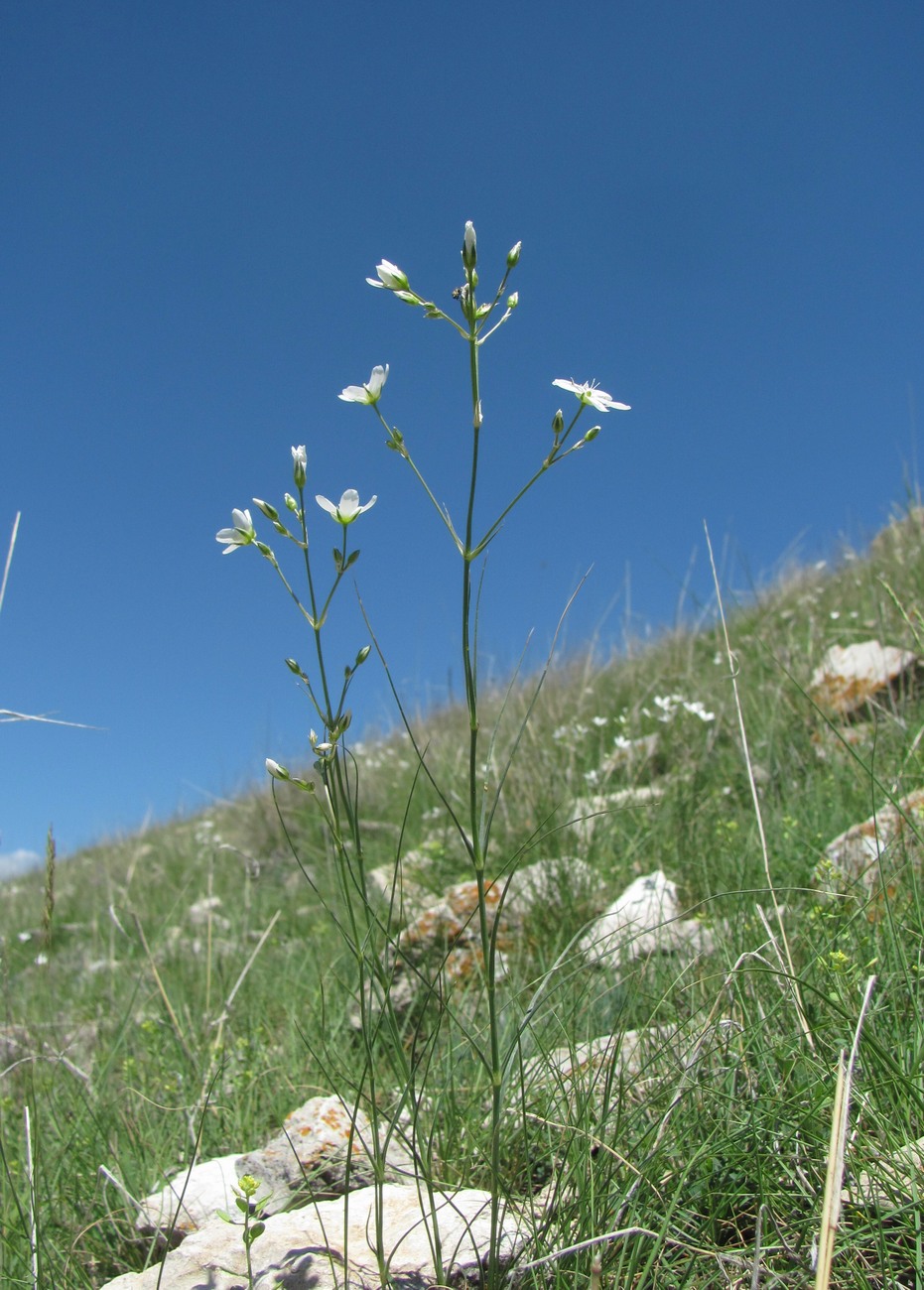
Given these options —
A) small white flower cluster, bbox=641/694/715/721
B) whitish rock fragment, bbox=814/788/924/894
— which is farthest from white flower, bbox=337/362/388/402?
small white flower cluster, bbox=641/694/715/721

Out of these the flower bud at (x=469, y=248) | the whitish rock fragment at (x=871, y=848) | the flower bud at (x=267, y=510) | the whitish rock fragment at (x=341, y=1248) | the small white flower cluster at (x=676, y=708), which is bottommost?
the whitish rock fragment at (x=341, y=1248)

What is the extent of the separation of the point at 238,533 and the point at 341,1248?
118 centimetres

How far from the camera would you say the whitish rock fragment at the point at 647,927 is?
2.39 m

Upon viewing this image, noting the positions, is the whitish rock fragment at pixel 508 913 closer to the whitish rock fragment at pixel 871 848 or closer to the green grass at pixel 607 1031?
the green grass at pixel 607 1031

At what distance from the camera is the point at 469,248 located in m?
1.20

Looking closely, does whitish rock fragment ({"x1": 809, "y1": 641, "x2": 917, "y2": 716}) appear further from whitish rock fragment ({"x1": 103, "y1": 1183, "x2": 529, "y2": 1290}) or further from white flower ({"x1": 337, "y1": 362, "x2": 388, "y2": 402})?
white flower ({"x1": 337, "y1": 362, "x2": 388, "y2": 402})

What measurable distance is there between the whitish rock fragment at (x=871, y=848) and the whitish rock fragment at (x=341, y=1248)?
3.67 feet

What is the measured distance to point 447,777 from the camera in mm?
5426

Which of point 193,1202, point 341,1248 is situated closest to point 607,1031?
point 341,1248

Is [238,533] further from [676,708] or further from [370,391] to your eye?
[676,708]

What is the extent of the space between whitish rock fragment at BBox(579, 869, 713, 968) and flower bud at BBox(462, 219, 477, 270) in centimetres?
166

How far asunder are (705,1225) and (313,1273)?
0.62 meters

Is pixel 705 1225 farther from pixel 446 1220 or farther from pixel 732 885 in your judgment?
pixel 732 885

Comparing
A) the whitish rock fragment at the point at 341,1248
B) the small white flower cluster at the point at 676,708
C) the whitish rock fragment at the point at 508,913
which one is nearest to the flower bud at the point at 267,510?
the whitish rock fragment at the point at 341,1248
